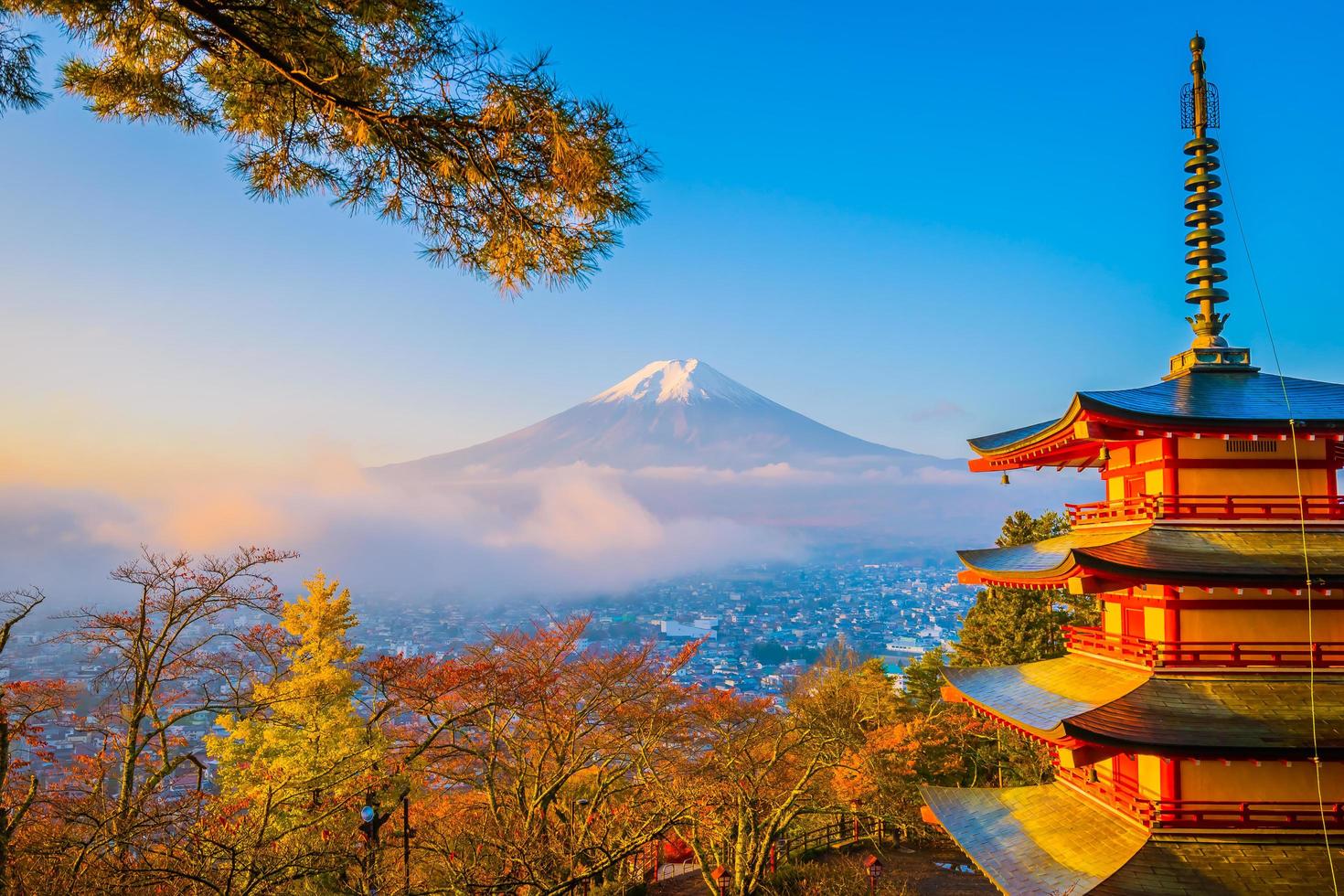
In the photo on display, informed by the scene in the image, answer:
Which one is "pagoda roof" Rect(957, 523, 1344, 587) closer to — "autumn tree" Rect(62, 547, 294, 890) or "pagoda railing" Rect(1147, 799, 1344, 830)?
"pagoda railing" Rect(1147, 799, 1344, 830)

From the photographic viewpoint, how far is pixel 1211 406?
7.43 m

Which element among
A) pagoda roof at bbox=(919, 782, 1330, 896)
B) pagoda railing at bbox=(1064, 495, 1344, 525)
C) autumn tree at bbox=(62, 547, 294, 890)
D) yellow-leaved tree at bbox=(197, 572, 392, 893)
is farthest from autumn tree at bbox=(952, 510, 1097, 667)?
autumn tree at bbox=(62, 547, 294, 890)

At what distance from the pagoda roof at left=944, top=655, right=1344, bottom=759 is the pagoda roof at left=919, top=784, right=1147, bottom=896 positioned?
3.91ft

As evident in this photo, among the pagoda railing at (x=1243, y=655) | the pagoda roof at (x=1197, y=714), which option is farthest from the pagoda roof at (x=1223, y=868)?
the pagoda railing at (x=1243, y=655)

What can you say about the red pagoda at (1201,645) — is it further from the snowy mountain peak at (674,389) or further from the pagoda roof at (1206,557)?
the snowy mountain peak at (674,389)

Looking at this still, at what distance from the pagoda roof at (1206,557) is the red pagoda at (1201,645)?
0.9 inches

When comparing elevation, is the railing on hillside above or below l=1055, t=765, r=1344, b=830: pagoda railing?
below

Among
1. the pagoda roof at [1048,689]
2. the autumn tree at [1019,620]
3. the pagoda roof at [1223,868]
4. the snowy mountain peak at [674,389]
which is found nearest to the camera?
the pagoda roof at [1223,868]

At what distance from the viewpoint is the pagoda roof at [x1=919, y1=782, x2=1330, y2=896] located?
648 cm

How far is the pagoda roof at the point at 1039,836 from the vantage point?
705 cm

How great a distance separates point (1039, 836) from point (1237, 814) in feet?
6.21

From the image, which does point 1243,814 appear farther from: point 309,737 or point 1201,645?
point 309,737

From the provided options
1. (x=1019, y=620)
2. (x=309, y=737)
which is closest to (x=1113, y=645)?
(x=309, y=737)

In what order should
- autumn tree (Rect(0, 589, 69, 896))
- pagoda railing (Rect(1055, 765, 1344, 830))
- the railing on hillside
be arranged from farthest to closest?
the railing on hillside < pagoda railing (Rect(1055, 765, 1344, 830)) < autumn tree (Rect(0, 589, 69, 896))
